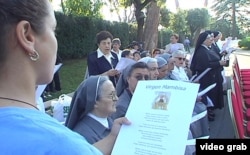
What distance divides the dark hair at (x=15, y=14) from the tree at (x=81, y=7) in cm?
1618

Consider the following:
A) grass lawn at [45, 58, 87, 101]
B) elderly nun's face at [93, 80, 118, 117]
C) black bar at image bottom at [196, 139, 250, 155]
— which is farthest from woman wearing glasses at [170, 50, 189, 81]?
grass lawn at [45, 58, 87, 101]

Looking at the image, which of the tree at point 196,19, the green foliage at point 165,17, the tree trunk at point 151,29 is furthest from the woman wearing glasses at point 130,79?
the tree at point 196,19

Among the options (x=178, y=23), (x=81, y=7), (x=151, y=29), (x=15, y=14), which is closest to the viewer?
(x=15, y=14)

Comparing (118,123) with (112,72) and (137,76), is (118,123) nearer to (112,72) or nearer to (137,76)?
(137,76)

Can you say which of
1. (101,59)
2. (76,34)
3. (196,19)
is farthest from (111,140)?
(196,19)

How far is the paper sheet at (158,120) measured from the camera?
1.88 m

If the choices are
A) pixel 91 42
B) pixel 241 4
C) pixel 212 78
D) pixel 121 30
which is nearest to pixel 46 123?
pixel 212 78

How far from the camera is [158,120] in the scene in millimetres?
1959

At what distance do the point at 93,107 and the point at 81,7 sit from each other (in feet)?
51.3

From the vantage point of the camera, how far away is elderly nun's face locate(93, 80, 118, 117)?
2803 mm

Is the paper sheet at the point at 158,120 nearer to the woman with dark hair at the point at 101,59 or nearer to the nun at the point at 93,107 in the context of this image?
the nun at the point at 93,107

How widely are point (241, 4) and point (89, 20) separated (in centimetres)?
7060

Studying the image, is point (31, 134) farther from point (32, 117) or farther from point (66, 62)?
point (66, 62)

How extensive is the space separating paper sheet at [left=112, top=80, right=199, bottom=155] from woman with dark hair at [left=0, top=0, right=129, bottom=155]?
1.03 m
